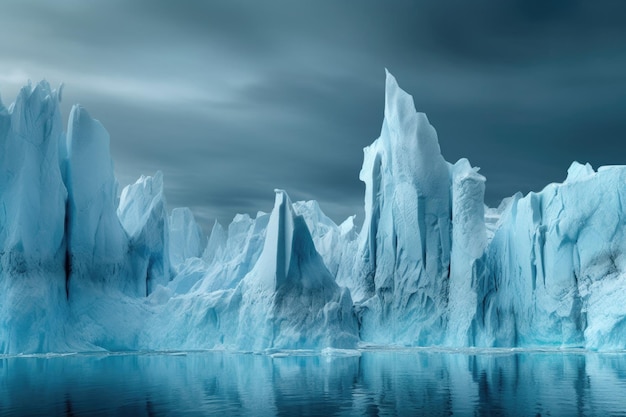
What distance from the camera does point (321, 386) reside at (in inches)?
619

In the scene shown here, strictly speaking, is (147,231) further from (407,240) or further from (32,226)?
(407,240)

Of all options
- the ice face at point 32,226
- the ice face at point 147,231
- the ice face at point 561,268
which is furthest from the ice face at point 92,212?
the ice face at point 561,268

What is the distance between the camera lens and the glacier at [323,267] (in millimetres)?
28641

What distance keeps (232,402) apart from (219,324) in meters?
17.3

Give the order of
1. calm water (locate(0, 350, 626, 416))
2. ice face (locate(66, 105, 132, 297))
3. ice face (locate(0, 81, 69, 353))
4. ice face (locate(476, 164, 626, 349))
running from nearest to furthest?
calm water (locate(0, 350, 626, 416)), ice face (locate(0, 81, 69, 353)), ice face (locate(476, 164, 626, 349)), ice face (locate(66, 105, 132, 297))

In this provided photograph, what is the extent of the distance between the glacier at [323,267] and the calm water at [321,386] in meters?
4.04

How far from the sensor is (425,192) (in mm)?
34500

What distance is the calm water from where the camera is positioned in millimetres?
11977

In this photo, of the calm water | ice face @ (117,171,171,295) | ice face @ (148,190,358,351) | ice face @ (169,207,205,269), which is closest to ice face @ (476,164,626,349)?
the calm water

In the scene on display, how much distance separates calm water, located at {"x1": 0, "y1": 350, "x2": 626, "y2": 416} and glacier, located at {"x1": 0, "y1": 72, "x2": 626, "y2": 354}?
4.04m

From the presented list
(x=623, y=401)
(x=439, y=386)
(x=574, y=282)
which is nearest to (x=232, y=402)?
(x=439, y=386)

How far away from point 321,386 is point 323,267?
1509 cm

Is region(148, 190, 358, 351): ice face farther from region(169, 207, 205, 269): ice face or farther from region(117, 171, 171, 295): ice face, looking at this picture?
region(169, 207, 205, 269): ice face

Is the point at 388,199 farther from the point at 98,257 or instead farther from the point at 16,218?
the point at 16,218
